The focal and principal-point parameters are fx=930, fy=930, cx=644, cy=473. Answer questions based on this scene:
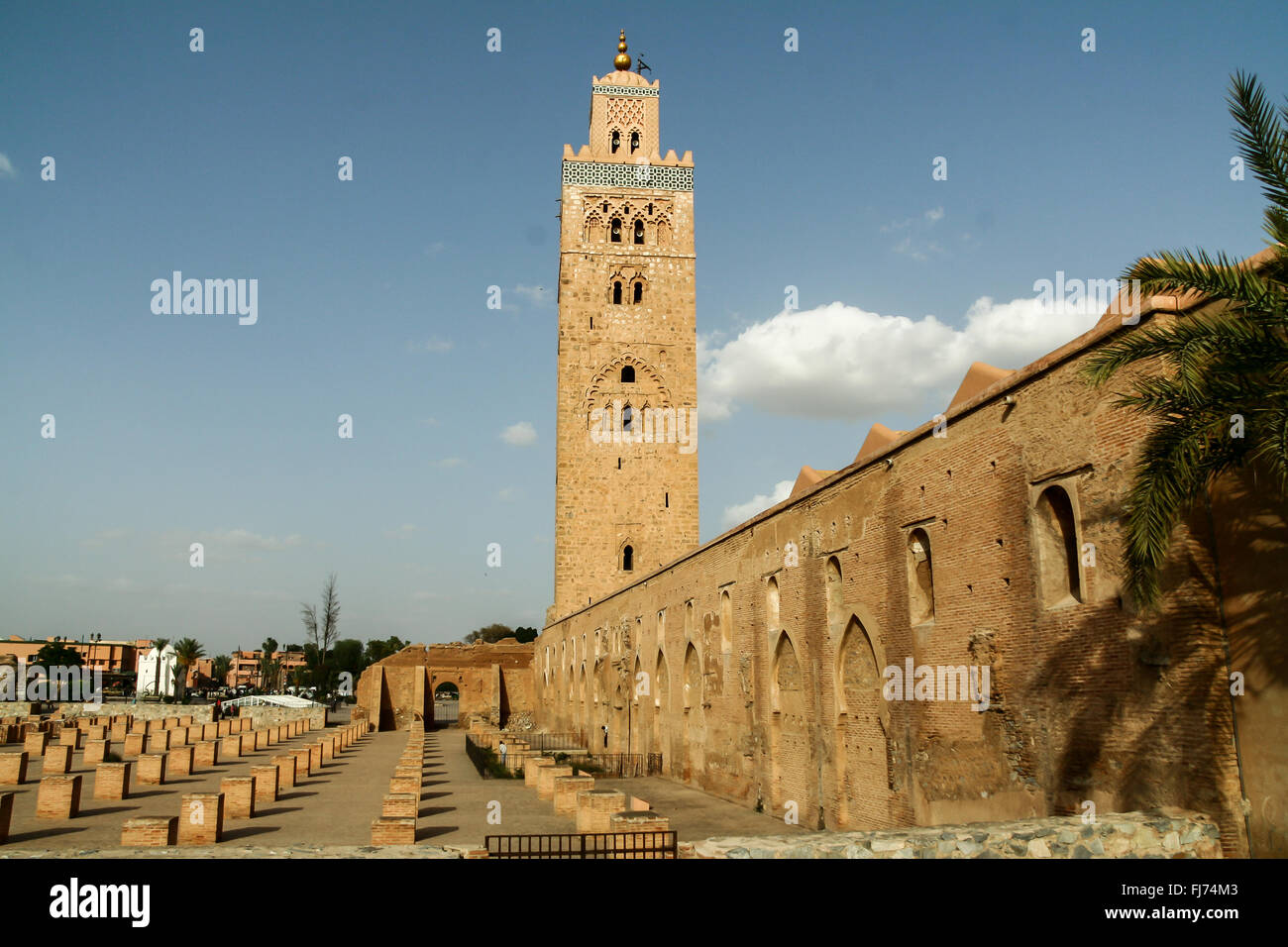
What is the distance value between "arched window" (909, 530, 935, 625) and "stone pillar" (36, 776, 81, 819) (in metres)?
13.2

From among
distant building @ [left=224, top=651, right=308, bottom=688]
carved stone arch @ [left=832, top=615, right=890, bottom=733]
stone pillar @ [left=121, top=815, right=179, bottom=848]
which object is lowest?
distant building @ [left=224, top=651, right=308, bottom=688]

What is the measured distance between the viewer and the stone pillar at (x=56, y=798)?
14.4m

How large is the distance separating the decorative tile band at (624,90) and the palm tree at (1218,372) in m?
32.9

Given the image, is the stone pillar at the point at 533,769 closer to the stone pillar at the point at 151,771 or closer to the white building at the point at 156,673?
the stone pillar at the point at 151,771

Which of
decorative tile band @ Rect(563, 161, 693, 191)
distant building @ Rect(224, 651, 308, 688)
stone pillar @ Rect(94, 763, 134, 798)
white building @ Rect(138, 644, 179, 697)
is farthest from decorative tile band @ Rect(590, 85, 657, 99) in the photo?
distant building @ Rect(224, 651, 308, 688)

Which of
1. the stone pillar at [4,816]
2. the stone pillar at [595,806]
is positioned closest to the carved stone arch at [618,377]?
the stone pillar at [595,806]

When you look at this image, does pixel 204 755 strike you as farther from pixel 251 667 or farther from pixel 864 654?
pixel 251 667

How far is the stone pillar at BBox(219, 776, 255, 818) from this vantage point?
1459 centimetres

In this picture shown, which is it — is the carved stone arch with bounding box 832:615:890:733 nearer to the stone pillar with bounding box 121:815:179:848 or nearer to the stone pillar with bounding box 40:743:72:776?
the stone pillar with bounding box 121:815:179:848

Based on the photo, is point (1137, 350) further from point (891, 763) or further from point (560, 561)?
point (560, 561)

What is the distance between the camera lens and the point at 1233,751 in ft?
20.7

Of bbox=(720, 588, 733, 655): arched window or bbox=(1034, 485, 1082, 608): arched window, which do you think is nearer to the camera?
bbox=(1034, 485, 1082, 608): arched window
